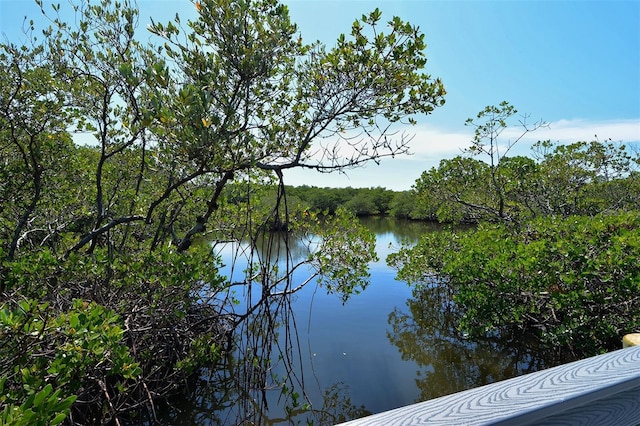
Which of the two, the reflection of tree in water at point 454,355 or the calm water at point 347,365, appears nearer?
the calm water at point 347,365

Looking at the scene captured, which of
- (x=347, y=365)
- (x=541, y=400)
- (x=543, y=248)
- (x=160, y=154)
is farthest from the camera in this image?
(x=347, y=365)

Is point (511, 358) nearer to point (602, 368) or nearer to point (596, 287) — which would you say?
point (596, 287)

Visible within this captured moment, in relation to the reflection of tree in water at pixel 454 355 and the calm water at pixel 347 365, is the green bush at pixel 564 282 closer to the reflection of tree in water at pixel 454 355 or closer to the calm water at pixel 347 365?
the reflection of tree in water at pixel 454 355

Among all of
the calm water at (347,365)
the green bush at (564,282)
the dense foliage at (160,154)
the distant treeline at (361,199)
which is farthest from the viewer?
the distant treeline at (361,199)

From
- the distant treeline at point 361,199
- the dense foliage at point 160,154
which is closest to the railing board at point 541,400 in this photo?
the dense foliage at point 160,154

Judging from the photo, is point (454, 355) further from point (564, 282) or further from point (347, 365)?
point (564, 282)

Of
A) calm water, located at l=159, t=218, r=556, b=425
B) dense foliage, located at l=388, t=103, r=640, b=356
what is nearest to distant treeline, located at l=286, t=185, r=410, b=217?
dense foliage, located at l=388, t=103, r=640, b=356

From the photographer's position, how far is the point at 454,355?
19.6 feet

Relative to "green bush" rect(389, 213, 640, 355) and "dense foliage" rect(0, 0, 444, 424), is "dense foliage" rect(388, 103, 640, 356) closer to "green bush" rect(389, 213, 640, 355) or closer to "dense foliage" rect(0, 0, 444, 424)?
"green bush" rect(389, 213, 640, 355)

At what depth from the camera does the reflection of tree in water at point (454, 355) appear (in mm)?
5188

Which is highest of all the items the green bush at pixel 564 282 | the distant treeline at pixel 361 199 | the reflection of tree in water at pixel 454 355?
the distant treeline at pixel 361 199

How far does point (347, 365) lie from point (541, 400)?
17.1 feet

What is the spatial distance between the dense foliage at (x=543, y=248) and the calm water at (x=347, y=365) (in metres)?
0.57

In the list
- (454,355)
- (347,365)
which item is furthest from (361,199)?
(347,365)
